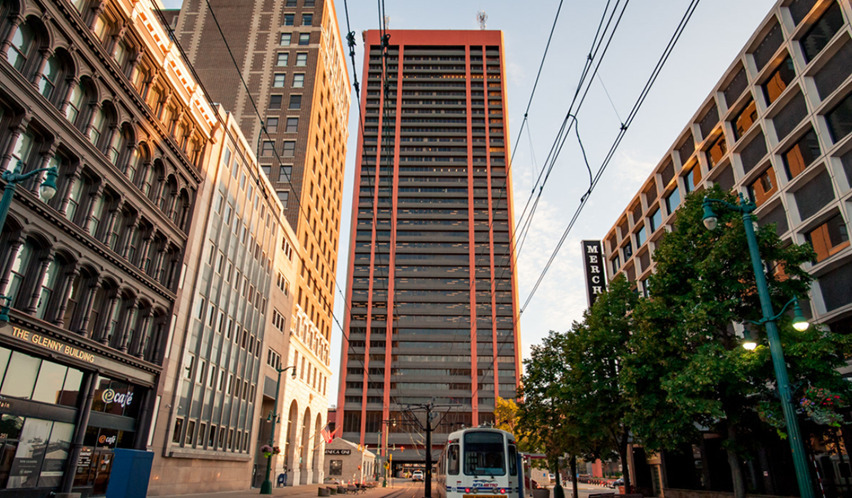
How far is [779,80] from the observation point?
27.4 metres

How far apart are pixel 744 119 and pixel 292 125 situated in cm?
4421

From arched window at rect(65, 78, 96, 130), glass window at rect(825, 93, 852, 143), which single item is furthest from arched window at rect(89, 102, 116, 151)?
glass window at rect(825, 93, 852, 143)

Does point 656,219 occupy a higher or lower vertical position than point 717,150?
lower

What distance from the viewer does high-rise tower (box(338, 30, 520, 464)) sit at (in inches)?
4149

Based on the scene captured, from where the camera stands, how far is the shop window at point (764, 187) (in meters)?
27.5

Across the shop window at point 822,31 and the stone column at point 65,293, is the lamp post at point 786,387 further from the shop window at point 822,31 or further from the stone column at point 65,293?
the stone column at point 65,293

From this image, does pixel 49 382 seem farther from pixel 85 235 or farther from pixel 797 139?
pixel 797 139

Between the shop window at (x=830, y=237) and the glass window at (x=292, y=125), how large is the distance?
4855 centimetres

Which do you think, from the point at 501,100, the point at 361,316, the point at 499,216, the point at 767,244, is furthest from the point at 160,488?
the point at 501,100

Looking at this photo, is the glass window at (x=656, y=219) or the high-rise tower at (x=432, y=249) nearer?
the glass window at (x=656, y=219)

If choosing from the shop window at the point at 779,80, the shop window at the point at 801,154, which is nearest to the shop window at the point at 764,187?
the shop window at the point at 801,154

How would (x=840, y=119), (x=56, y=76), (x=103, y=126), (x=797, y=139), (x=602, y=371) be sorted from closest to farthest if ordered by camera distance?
(x=56, y=76), (x=103, y=126), (x=840, y=119), (x=797, y=139), (x=602, y=371)

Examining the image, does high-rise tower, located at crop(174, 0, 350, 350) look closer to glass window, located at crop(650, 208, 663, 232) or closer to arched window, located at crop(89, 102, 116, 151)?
arched window, located at crop(89, 102, 116, 151)

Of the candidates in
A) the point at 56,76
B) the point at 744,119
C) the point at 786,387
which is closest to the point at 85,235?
the point at 56,76
